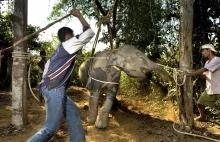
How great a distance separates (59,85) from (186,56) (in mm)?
2748

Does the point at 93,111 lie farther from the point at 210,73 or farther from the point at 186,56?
the point at 210,73

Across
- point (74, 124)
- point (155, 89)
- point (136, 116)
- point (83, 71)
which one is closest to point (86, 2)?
point (83, 71)

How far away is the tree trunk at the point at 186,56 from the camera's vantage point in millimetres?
5371

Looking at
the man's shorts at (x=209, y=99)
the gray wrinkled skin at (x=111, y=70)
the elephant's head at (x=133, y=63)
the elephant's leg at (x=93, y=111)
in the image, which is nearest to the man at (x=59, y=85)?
the gray wrinkled skin at (x=111, y=70)

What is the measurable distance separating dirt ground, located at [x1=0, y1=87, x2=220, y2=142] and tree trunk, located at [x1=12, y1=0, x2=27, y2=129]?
24 cm

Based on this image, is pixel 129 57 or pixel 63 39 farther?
pixel 129 57

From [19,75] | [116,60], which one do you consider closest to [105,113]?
[116,60]

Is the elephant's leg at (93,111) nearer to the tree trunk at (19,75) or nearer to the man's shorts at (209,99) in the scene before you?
the tree trunk at (19,75)

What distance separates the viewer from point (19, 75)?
219 inches

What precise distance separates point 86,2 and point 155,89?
138 inches

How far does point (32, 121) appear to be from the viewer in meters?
6.05

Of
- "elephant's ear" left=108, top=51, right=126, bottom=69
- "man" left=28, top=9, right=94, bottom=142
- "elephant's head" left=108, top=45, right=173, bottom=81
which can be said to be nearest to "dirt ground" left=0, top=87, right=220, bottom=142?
"elephant's head" left=108, top=45, right=173, bottom=81

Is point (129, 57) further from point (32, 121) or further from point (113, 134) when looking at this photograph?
point (32, 121)

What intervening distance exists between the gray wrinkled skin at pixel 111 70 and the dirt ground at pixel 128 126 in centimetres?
30
